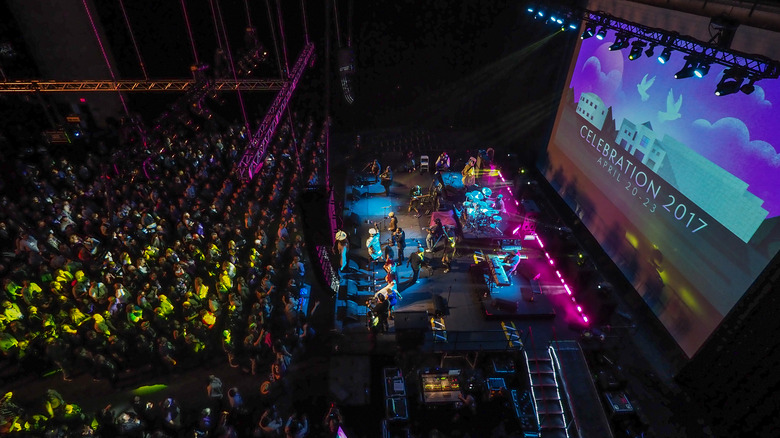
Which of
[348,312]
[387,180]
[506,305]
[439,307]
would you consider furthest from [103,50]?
[506,305]

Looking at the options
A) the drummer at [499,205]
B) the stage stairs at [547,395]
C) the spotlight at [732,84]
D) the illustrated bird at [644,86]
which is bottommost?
the stage stairs at [547,395]

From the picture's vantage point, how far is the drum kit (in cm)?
1097

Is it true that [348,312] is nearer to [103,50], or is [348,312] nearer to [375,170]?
[375,170]

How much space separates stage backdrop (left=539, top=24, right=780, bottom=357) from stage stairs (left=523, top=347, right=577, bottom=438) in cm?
294

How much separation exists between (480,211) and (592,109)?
485 cm

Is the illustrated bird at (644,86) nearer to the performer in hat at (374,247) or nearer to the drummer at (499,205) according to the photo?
the drummer at (499,205)

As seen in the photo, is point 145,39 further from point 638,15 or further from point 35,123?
point 638,15

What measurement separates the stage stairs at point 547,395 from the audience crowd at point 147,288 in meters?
4.25

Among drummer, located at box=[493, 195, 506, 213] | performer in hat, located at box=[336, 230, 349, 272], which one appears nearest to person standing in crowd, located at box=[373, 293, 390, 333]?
performer in hat, located at box=[336, 230, 349, 272]

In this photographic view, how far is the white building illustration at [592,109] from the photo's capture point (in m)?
11.1

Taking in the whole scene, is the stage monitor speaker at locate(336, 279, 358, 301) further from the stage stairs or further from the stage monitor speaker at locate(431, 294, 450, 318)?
the stage stairs

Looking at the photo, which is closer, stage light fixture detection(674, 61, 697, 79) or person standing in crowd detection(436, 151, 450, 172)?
stage light fixture detection(674, 61, 697, 79)

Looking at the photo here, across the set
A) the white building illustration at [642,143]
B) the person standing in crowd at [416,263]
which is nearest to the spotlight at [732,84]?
the white building illustration at [642,143]

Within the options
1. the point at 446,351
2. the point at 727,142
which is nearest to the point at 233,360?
the point at 446,351
